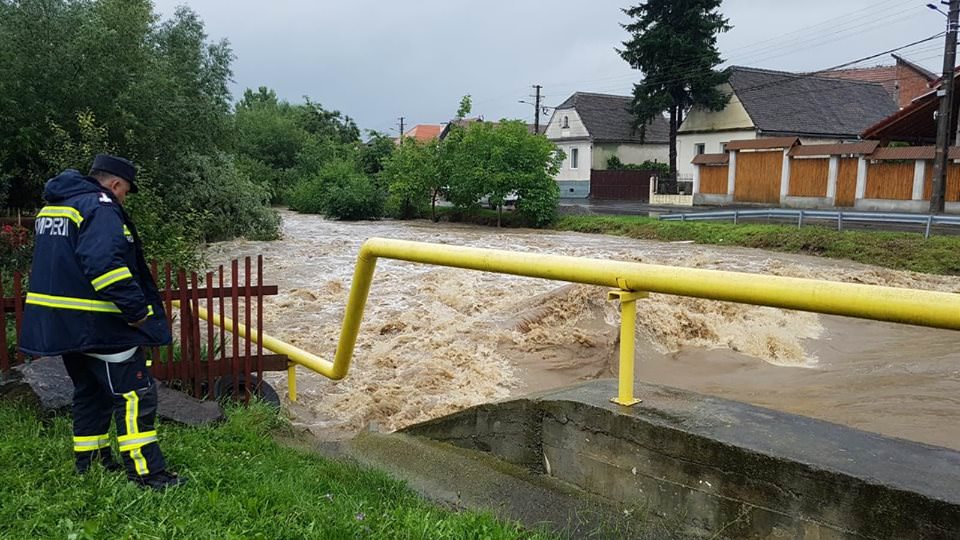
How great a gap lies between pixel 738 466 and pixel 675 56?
4247 centimetres

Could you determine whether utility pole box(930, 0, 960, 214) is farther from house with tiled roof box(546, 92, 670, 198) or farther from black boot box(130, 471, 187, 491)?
black boot box(130, 471, 187, 491)

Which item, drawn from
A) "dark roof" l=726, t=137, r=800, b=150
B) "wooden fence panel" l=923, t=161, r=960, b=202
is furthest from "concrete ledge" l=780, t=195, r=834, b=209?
"wooden fence panel" l=923, t=161, r=960, b=202

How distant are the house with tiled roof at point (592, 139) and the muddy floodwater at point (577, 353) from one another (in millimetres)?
36117

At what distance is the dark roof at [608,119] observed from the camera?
51.3 meters

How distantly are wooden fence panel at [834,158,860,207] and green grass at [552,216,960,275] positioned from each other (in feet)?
27.7

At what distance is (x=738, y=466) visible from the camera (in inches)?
102

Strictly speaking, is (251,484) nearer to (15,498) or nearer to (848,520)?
(15,498)

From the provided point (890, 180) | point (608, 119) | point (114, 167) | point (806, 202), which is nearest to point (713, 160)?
point (806, 202)

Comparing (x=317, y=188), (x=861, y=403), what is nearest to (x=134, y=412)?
(x=861, y=403)

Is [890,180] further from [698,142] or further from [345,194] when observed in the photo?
[345,194]

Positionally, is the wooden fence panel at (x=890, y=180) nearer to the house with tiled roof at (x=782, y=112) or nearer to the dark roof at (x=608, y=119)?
the house with tiled roof at (x=782, y=112)

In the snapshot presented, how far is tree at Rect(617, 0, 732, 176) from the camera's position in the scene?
41.7m

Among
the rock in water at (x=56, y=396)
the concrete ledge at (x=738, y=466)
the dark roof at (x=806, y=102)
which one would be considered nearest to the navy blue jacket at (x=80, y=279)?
the rock in water at (x=56, y=396)

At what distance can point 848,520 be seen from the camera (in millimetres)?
2338
